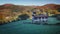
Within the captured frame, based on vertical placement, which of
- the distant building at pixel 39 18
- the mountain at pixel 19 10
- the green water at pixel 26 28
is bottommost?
the green water at pixel 26 28

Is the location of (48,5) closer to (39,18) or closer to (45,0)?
(45,0)

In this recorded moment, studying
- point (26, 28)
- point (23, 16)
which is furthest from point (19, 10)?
point (26, 28)

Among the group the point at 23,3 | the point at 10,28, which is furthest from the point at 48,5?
the point at 10,28

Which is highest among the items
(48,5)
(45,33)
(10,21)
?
(48,5)

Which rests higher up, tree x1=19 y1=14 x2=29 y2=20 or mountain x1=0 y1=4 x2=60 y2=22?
mountain x1=0 y1=4 x2=60 y2=22

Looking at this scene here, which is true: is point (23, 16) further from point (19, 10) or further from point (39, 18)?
point (39, 18)

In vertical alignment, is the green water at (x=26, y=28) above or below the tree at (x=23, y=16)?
below
